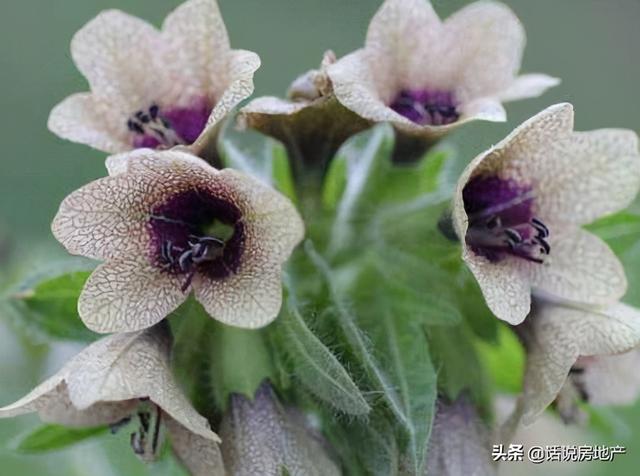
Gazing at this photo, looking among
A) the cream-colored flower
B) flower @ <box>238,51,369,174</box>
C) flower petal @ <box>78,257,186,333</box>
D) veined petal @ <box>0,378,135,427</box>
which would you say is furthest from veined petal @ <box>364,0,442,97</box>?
veined petal @ <box>0,378,135,427</box>

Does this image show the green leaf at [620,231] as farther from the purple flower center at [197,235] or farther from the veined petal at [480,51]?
the purple flower center at [197,235]

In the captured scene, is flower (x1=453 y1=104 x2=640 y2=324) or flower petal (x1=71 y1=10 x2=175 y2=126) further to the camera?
flower petal (x1=71 y1=10 x2=175 y2=126)

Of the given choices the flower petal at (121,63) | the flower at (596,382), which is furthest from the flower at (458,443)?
the flower petal at (121,63)

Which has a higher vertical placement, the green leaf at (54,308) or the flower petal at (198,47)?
the flower petal at (198,47)

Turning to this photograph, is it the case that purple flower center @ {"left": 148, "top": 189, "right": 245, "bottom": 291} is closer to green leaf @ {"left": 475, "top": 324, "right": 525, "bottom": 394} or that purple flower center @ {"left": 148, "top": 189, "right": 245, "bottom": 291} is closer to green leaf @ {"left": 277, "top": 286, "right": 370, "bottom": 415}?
green leaf @ {"left": 277, "top": 286, "right": 370, "bottom": 415}

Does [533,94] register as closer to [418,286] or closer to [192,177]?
[418,286]

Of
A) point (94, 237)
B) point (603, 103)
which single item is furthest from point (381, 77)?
point (603, 103)
